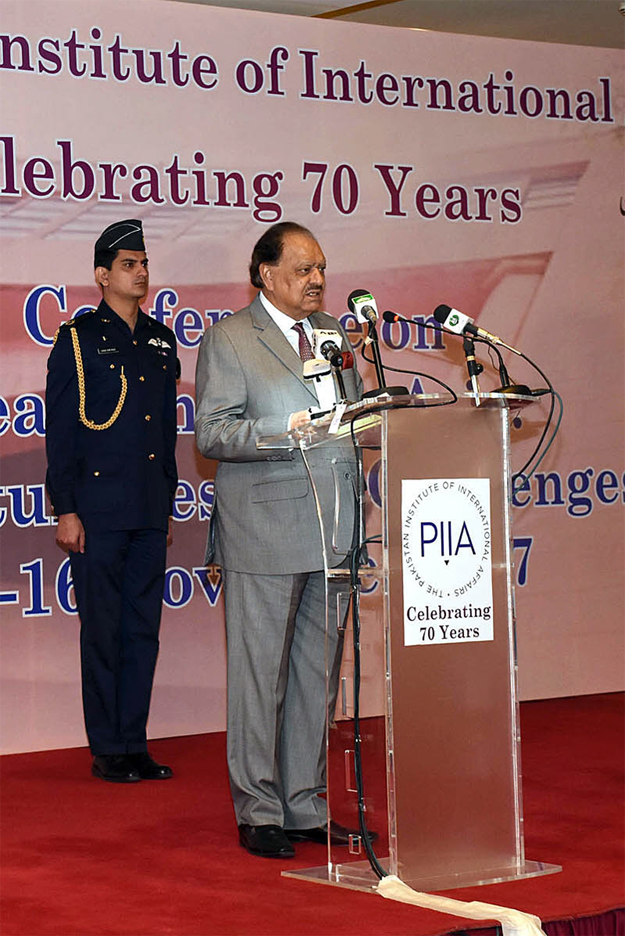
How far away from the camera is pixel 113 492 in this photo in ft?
15.1

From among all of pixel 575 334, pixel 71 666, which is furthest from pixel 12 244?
pixel 575 334

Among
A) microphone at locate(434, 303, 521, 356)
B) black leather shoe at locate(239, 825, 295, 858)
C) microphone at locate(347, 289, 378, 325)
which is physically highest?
microphone at locate(347, 289, 378, 325)

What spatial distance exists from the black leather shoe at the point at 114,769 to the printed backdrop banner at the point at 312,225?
1.65ft

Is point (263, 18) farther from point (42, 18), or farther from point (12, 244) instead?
point (12, 244)

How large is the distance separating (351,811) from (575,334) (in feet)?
10.7

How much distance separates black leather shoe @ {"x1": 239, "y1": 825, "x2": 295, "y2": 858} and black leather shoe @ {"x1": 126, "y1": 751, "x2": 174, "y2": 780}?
1078 millimetres

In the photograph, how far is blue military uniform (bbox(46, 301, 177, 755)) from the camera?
4.59 metres

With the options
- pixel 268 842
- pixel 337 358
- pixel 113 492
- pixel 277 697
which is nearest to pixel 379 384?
pixel 337 358

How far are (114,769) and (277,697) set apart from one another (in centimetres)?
121

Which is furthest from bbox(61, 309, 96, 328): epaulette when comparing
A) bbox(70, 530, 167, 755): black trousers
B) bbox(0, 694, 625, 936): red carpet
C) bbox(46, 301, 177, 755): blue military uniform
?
bbox(0, 694, 625, 936): red carpet

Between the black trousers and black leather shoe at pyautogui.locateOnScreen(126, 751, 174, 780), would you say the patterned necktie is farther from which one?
black leather shoe at pyautogui.locateOnScreen(126, 751, 174, 780)

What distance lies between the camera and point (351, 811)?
10.3 feet

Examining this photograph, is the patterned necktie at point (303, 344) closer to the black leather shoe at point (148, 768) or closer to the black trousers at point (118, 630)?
the black trousers at point (118, 630)

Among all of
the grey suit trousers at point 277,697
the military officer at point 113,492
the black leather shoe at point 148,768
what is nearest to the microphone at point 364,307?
the grey suit trousers at point 277,697
